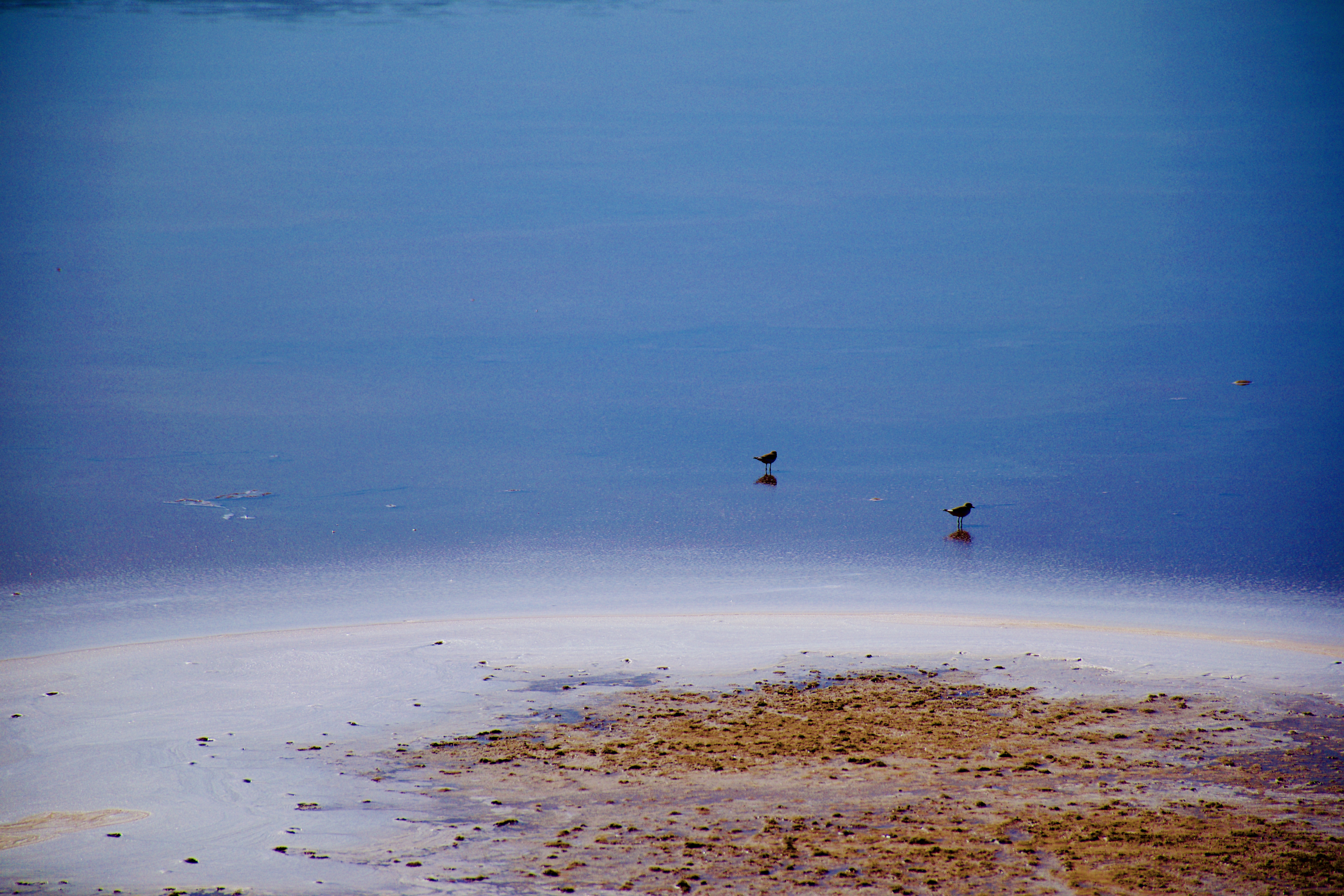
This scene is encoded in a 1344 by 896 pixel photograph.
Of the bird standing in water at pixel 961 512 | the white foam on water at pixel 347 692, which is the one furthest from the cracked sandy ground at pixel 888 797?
the bird standing in water at pixel 961 512

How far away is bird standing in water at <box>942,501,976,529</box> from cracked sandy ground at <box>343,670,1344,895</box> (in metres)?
2.45

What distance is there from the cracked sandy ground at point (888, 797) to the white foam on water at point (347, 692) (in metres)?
0.17

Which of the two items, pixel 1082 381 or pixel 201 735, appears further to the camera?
pixel 1082 381

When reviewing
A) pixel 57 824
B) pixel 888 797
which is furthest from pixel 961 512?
pixel 57 824

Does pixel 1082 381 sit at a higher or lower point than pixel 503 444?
higher

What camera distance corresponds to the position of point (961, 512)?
6.82m

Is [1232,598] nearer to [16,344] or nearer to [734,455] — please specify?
[734,455]

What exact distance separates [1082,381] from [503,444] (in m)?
4.46

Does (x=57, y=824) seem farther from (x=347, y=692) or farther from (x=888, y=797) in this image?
(x=888, y=797)

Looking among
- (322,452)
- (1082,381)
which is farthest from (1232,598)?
(322,452)

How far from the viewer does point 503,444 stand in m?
8.63

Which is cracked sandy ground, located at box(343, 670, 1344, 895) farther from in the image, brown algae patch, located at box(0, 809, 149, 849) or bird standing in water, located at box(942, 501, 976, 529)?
bird standing in water, located at box(942, 501, 976, 529)

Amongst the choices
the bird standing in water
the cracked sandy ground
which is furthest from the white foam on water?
the bird standing in water

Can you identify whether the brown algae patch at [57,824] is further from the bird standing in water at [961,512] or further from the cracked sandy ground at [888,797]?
the bird standing in water at [961,512]
